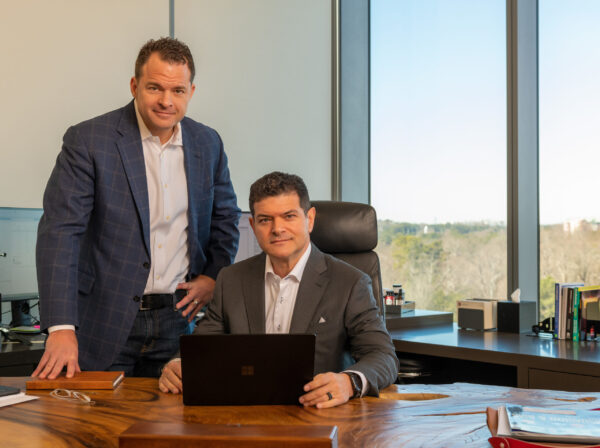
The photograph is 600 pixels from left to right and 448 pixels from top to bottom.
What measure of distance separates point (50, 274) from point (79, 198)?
0.86ft

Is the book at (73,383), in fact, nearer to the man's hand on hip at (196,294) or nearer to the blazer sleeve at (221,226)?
the man's hand on hip at (196,294)

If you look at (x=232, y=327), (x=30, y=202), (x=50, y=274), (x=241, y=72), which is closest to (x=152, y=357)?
(x=232, y=327)

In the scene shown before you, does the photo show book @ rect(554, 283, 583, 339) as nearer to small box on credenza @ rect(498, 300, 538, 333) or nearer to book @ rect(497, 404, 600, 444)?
small box on credenza @ rect(498, 300, 538, 333)

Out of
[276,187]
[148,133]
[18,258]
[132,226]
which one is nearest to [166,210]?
[132,226]

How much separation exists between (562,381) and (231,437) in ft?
6.04

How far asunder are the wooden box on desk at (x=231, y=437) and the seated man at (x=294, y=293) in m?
0.83

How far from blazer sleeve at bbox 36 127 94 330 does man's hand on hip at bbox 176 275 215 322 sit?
0.37m

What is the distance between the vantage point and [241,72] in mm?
4527

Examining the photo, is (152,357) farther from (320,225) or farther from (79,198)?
(320,225)

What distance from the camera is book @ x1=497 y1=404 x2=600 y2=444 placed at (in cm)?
131

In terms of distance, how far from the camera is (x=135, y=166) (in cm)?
223

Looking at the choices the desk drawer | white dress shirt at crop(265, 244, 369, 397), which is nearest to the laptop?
white dress shirt at crop(265, 244, 369, 397)

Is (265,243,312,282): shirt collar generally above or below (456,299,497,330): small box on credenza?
above

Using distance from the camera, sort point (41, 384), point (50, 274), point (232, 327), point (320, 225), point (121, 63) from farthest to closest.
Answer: point (121, 63) → point (320, 225) → point (232, 327) → point (50, 274) → point (41, 384)
